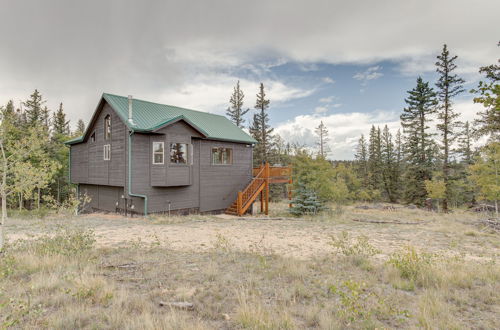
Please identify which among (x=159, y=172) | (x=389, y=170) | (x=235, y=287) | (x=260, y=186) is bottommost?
(x=235, y=287)

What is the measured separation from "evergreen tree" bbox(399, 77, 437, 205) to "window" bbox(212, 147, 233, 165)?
2381 centimetres

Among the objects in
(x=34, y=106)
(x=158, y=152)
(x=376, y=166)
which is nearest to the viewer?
(x=158, y=152)

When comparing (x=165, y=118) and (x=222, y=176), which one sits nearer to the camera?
(x=165, y=118)

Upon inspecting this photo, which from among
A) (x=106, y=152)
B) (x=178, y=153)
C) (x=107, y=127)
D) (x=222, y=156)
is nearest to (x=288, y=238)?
(x=178, y=153)

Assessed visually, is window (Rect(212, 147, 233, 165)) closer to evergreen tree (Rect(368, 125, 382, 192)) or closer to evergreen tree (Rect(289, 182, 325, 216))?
evergreen tree (Rect(289, 182, 325, 216))

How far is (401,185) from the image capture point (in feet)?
138

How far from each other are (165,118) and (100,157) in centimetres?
539

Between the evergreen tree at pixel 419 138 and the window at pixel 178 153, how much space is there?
27.9 metres

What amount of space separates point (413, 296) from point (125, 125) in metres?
15.9

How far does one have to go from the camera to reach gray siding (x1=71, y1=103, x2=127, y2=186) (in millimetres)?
15594

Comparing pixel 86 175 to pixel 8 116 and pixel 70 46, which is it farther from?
pixel 8 116

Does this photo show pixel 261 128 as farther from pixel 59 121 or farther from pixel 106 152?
pixel 59 121

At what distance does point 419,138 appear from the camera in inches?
1178

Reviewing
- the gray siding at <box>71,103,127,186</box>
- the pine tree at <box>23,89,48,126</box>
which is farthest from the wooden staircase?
the pine tree at <box>23,89,48,126</box>
